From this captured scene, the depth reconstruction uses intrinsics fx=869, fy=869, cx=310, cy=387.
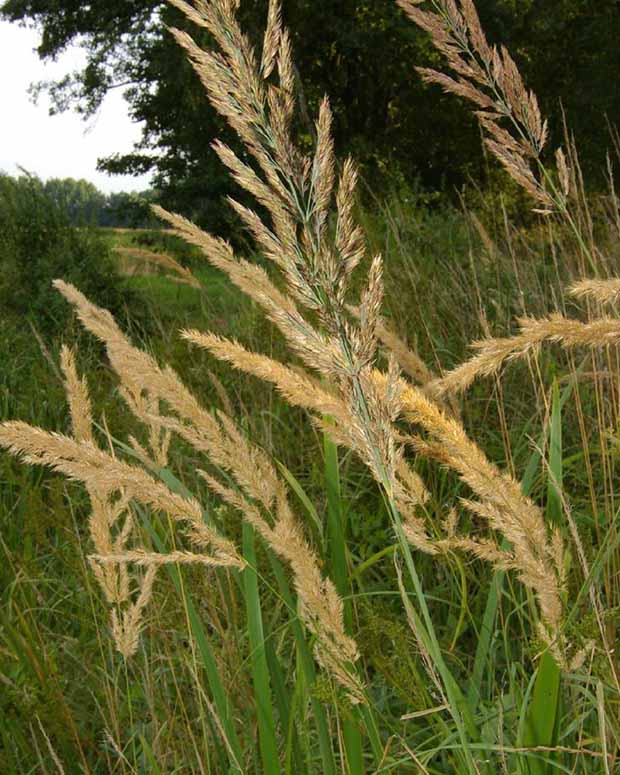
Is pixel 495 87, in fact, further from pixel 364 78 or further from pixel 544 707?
pixel 364 78

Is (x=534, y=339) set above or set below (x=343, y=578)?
above

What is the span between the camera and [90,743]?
216cm

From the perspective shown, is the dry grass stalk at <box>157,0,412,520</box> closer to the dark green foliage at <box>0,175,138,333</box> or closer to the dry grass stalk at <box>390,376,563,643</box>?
the dry grass stalk at <box>390,376,563,643</box>

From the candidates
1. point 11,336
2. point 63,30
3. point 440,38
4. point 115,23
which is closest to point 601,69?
point 115,23

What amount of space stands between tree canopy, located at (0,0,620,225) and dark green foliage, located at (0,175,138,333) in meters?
9.86

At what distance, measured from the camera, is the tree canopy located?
18297mm

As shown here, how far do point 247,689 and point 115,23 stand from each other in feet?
70.4

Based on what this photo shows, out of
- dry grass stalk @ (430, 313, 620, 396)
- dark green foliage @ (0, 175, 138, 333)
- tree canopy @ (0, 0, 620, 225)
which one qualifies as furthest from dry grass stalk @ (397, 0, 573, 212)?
tree canopy @ (0, 0, 620, 225)

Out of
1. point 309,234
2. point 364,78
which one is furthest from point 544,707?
point 364,78

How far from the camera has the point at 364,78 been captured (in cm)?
2131

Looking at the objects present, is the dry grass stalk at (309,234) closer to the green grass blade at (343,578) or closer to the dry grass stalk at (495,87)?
the green grass blade at (343,578)

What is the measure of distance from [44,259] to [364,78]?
15.7 meters

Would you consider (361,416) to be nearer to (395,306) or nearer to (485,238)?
(485,238)

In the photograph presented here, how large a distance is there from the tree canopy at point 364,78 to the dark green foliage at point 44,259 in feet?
32.4
